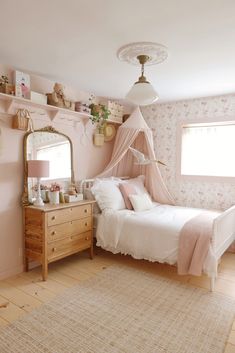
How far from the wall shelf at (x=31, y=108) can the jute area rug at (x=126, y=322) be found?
2212 mm

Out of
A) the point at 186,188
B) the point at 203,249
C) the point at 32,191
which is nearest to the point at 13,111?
the point at 32,191

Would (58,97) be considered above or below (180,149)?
above

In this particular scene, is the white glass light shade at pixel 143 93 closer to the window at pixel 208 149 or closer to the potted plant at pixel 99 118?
the potted plant at pixel 99 118

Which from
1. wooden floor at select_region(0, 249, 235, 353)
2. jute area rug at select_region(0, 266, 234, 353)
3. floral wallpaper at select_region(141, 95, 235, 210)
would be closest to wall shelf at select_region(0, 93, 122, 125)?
floral wallpaper at select_region(141, 95, 235, 210)

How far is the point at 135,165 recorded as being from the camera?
4660mm

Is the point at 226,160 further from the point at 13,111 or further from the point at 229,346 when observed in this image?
the point at 13,111

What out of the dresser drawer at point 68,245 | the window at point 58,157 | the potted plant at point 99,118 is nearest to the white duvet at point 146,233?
the dresser drawer at point 68,245

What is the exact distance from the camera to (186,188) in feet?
14.4

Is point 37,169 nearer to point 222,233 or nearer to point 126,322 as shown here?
point 126,322

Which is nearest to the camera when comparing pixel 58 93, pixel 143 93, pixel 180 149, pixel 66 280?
pixel 143 93

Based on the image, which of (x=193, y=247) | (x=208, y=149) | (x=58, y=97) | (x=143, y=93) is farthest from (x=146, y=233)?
(x=58, y=97)

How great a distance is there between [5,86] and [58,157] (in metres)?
1.14

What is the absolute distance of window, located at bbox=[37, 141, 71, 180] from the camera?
3.39m

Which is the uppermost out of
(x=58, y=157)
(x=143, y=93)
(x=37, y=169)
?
(x=143, y=93)
